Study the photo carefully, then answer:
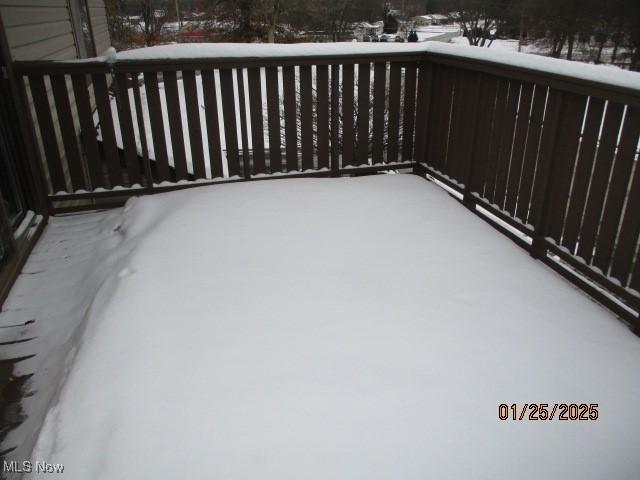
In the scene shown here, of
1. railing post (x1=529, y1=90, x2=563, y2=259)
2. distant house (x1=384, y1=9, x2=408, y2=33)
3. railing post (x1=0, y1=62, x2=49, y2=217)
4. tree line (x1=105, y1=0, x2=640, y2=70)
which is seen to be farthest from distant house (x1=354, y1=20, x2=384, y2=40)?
railing post (x1=529, y1=90, x2=563, y2=259)

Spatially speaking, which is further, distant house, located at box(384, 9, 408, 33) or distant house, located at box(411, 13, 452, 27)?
distant house, located at box(411, 13, 452, 27)

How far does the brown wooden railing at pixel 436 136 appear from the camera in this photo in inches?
85.7

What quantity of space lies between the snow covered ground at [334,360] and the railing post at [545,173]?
0.10 metres

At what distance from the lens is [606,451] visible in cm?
144

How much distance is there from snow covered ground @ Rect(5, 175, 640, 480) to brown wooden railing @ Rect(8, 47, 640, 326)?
0.29 meters

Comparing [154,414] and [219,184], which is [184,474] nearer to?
[154,414]

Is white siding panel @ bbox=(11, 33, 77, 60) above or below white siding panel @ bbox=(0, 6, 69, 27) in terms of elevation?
below

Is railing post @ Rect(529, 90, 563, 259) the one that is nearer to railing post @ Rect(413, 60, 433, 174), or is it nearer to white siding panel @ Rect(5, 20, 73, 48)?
railing post @ Rect(413, 60, 433, 174)

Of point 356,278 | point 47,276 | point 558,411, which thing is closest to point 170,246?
point 47,276

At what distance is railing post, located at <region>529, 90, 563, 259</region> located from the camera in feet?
7.98

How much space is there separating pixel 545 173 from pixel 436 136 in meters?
1.27

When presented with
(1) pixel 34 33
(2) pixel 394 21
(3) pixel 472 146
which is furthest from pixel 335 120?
(2) pixel 394 21

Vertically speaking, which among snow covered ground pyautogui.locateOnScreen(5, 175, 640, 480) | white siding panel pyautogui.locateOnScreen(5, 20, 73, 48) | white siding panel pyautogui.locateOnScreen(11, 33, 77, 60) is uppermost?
white siding panel pyautogui.locateOnScreen(5, 20, 73, 48)

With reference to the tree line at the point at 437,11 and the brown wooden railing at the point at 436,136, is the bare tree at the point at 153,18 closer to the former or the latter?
→ the tree line at the point at 437,11
